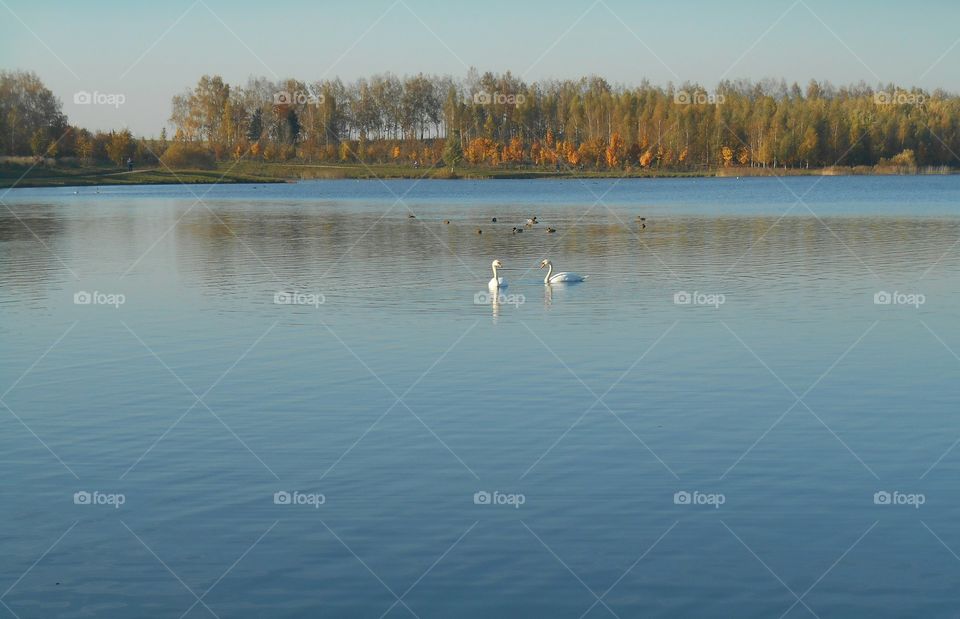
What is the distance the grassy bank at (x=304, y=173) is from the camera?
134750mm

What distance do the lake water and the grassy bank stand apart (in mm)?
105790

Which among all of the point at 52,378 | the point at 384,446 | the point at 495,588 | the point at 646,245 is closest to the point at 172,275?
the point at 52,378

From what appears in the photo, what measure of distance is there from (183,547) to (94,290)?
74.9 feet

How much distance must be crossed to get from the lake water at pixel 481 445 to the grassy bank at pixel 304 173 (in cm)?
10579

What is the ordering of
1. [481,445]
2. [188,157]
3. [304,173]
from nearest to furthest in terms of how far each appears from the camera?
[481,445] < [188,157] < [304,173]

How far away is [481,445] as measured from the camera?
1534 centimetres

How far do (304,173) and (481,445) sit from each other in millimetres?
150517

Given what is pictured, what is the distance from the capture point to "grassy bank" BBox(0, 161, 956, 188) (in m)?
135

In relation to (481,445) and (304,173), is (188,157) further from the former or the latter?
(481,445)

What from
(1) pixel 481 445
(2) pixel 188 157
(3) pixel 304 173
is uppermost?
(2) pixel 188 157

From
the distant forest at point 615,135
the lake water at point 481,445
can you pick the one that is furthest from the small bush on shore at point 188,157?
the lake water at point 481,445

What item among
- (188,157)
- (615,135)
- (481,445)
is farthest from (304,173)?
(481,445)

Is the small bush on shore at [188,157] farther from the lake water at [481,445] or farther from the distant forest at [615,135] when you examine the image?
the lake water at [481,445]

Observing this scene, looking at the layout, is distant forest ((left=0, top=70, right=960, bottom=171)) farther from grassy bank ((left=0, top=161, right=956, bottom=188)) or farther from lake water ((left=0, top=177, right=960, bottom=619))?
lake water ((left=0, top=177, right=960, bottom=619))
